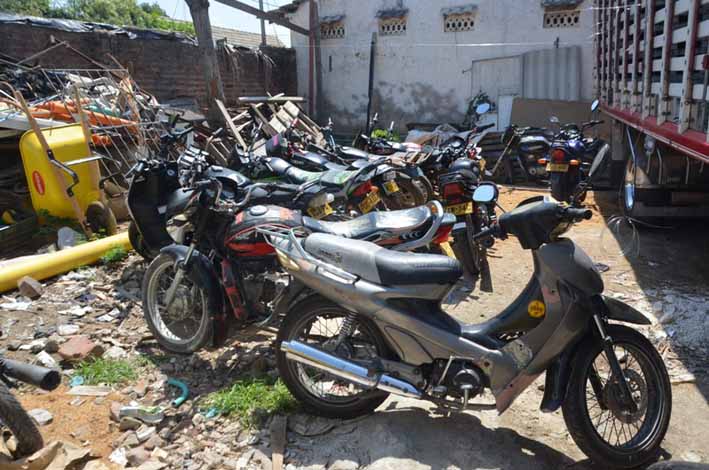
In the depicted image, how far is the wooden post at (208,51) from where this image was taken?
944 centimetres

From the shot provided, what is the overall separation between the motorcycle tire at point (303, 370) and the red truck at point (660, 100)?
2443 mm

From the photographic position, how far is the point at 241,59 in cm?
1349

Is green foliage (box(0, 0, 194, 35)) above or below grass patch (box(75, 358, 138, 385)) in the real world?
above

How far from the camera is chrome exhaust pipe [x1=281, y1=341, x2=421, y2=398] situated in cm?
256

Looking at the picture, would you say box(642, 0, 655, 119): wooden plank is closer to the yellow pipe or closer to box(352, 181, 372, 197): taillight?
box(352, 181, 372, 197): taillight

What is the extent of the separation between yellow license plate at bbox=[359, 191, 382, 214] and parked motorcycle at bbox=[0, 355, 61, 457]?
3.27m

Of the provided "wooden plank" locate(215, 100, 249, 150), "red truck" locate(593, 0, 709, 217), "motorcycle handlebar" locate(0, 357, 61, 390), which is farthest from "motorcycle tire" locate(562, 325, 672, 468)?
"wooden plank" locate(215, 100, 249, 150)

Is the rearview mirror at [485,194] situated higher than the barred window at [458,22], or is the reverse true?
the barred window at [458,22]

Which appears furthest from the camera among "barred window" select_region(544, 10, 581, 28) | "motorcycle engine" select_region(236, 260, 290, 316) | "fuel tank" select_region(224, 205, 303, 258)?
Answer: "barred window" select_region(544, 10, 581, 28)

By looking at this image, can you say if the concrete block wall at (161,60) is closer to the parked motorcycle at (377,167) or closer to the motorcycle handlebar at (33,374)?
the parked motorcycle at (377,167)

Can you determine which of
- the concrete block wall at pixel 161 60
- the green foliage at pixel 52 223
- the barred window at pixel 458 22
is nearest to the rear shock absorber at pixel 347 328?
the green foliage at pixel 52 223

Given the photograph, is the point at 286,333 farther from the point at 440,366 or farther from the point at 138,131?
the point at 138,131

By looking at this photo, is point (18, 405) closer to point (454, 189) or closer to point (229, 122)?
point (454, 189)

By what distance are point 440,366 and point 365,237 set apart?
922 mm
